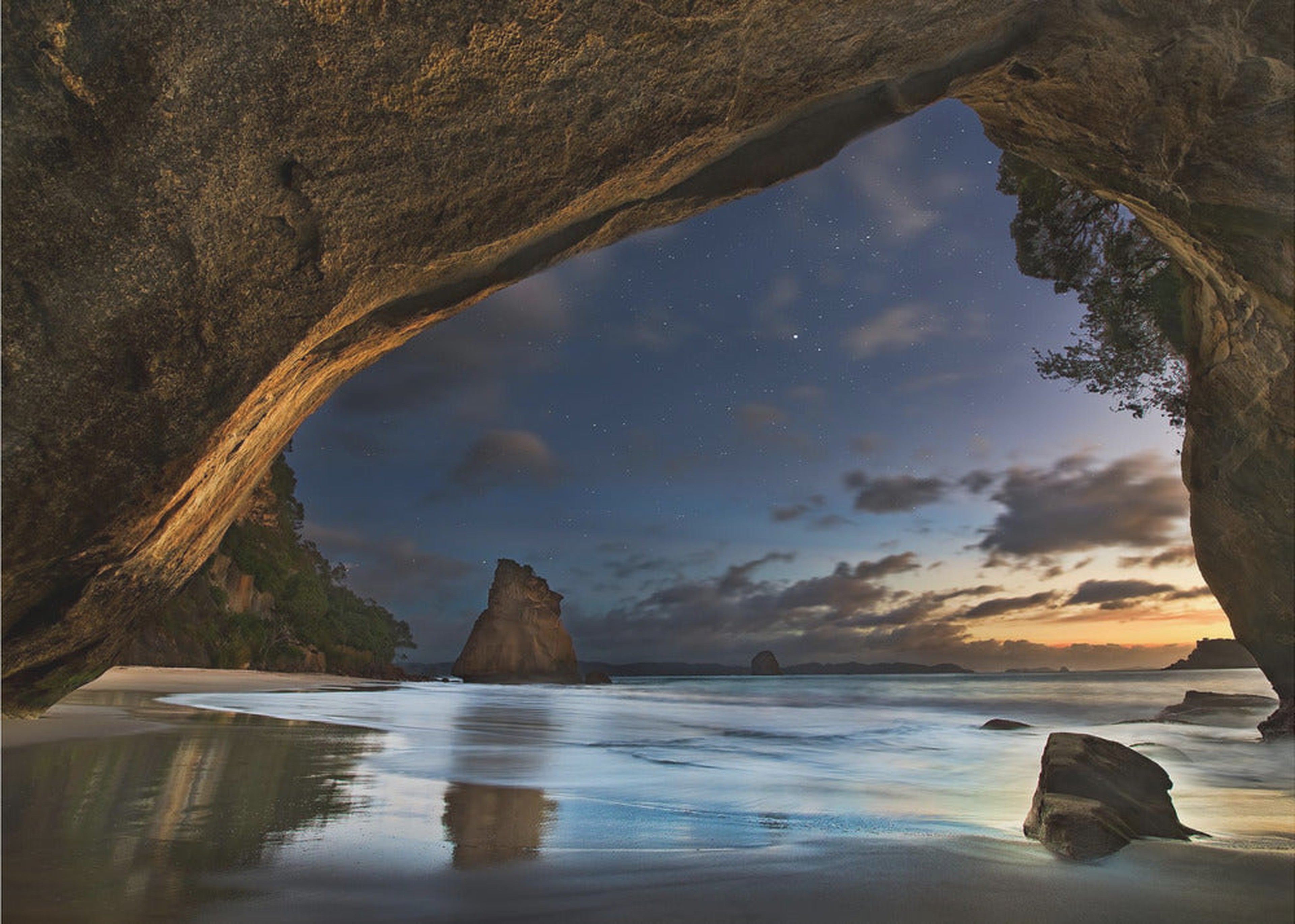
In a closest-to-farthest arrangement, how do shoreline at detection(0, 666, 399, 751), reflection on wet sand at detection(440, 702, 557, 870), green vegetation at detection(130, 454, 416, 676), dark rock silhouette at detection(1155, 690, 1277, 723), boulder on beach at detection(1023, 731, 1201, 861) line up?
reflection on wet sand at detection(440, 702, 557, 870)
boulder on beach at detection(1023, 731, 1201, 861)
shoreline at detection(0, 666, 399, 751)
dark rock silhouette at detection(1155, 690, 1277, 723)
green vegetation at detection(130, 454, 416, 676)

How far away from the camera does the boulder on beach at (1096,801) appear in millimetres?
3990

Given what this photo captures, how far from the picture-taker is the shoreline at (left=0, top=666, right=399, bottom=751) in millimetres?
7133

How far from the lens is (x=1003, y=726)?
16.2 metres

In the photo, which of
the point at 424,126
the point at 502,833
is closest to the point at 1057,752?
the point at 502,833

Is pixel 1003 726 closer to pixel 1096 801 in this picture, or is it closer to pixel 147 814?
pixel 1096 801

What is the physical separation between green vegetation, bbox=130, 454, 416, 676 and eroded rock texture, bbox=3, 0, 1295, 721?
976 inches

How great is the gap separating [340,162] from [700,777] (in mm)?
6252

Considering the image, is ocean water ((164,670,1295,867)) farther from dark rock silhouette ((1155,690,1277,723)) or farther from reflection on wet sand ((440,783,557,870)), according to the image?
dark rock silhouette ((1155,690,1277,723))

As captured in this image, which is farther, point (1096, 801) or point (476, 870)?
point (1096, 801)

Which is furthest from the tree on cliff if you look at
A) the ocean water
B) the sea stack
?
the sea stack

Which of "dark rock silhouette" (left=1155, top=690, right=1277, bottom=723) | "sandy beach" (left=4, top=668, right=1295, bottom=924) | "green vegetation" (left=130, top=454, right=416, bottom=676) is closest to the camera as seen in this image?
"sandy beach" (left=4, top=668, right=1295, bottom=924)

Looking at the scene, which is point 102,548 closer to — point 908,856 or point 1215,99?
point 908,856

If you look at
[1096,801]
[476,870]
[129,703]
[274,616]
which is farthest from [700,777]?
[274,616]

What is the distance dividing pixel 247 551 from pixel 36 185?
36283 millimetres
